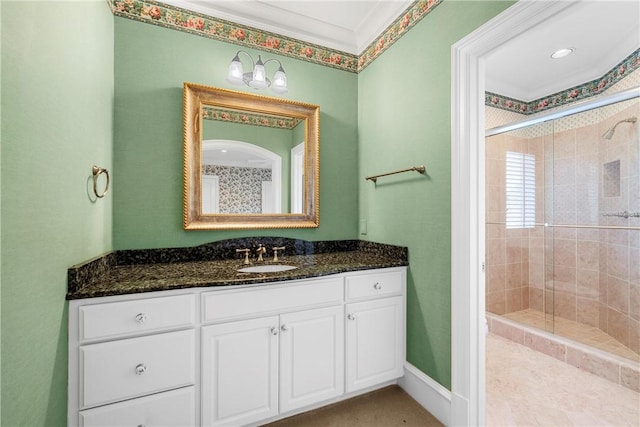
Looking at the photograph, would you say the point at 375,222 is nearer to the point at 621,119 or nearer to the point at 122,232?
the point at 122,232

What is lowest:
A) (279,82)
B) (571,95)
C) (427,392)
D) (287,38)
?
(427,392)

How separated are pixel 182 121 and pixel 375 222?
1.54 m

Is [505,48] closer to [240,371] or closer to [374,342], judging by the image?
[374,342]

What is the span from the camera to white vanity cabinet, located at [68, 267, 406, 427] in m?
1.17

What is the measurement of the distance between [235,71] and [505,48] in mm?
1636

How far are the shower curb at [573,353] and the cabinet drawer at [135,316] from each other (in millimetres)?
2700

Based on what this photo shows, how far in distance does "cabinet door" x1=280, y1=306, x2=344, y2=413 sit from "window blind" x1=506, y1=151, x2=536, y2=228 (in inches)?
95.8

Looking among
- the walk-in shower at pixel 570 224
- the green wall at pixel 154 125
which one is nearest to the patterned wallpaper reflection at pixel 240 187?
the green wall at pixel 154 125

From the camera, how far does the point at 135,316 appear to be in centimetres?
121

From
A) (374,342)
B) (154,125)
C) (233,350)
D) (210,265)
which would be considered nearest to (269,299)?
(233,350)

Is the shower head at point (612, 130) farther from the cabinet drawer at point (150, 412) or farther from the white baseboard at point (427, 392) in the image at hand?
the cabinet drawer at point (150, 412)

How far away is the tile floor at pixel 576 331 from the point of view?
2.16 meters

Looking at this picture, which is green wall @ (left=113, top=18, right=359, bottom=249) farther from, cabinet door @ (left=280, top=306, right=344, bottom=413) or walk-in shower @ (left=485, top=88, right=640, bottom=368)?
walk-in shower @ (left=485, top=88, right=640, bottom=368)

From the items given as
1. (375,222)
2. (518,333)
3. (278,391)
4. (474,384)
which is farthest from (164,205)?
(518,333)
